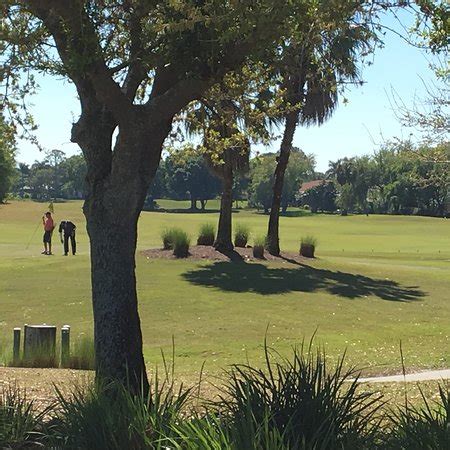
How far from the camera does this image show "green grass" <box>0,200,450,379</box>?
13875 millimetres

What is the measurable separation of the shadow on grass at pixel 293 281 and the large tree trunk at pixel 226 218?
2.93 m

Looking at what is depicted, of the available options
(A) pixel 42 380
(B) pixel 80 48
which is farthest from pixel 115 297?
(A) pixel 42 380

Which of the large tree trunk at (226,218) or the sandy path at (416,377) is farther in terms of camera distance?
the large tree trunk at (226,218)

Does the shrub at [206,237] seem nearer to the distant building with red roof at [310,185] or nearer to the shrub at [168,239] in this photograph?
the shrub at [168,239]

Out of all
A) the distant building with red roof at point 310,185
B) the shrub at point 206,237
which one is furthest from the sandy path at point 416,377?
the distant building with red roof at point 310,185

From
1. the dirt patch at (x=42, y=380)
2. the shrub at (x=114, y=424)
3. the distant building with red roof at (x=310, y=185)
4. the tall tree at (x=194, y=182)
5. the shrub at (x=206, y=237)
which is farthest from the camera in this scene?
the distant building with red roof at (x=310, y=185)

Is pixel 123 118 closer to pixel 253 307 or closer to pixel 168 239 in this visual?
pixel 253 307

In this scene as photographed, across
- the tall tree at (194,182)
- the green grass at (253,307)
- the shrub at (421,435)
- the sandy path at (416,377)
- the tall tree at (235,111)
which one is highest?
the tall tree at (194,182)

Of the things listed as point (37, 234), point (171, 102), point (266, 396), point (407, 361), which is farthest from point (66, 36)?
point (37, 234)

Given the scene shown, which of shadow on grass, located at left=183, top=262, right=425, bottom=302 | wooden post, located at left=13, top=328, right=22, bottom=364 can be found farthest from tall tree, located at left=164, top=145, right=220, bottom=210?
wooden post, located at left=13, top=328, right=22, bottom=364

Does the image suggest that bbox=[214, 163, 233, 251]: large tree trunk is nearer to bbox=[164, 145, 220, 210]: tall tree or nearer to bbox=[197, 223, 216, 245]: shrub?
bbox=[197, 223, 216, 245]: shrub

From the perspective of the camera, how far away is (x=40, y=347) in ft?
38.0

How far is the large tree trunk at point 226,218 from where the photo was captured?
30.5 m

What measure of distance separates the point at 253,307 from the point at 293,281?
5208 millimetres
